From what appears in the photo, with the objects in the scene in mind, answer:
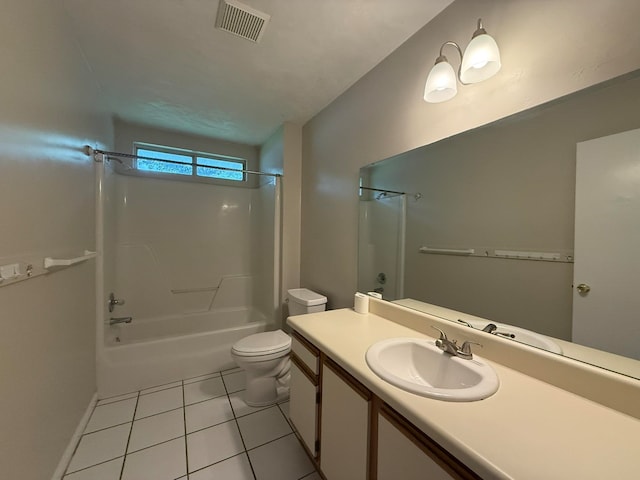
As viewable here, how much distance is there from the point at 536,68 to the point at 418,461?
1.39 metres

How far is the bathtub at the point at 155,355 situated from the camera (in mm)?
1911

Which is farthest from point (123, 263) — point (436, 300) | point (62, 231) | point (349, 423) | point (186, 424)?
point (436, 300)

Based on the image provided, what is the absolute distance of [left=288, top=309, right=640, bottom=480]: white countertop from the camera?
1.69 ft

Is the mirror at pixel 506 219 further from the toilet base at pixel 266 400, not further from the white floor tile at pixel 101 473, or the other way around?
the white floor tile at pixel 101 473

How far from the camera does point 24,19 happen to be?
964 millimetres

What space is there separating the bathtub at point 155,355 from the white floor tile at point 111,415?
143mm

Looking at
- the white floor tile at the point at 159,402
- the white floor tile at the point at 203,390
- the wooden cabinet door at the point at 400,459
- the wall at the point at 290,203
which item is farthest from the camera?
the wall at the point at 290,203

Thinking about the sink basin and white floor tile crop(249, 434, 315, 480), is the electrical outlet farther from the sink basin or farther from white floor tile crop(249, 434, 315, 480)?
Result: white floor tile crop(249, 434, 315, 480)

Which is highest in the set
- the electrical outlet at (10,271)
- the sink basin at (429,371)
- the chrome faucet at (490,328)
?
the electrical outlet at (10,271)

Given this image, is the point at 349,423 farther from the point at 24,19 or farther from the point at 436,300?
the point at 24,19

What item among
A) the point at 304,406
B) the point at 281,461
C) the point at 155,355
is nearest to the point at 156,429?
the point at 155,355

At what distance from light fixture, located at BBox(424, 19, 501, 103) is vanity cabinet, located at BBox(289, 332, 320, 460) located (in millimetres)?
1368

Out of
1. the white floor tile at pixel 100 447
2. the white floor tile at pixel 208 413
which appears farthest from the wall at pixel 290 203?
the white floor tile at pixel 100 447

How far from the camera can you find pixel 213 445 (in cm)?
147
